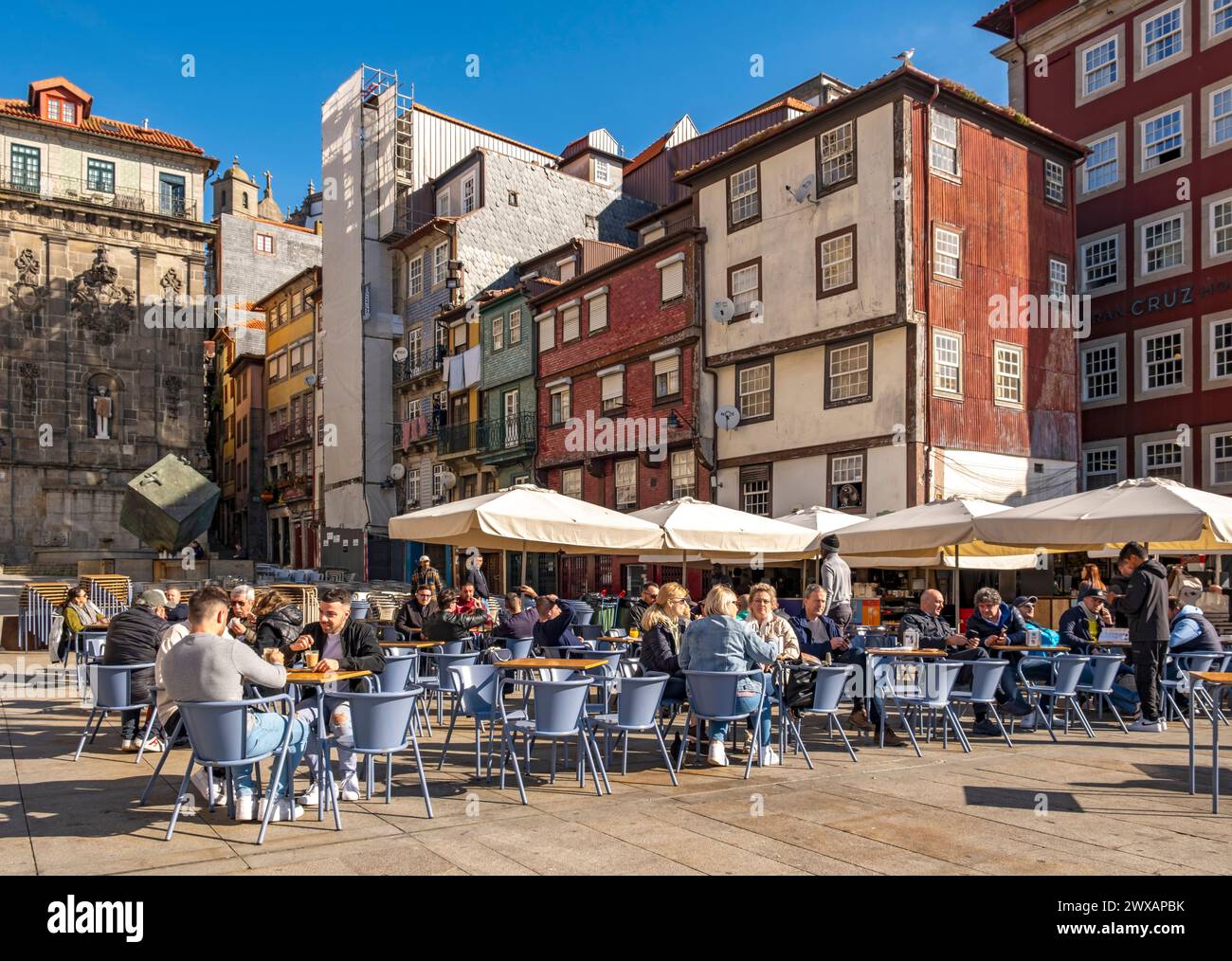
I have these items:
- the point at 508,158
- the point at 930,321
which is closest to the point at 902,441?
the point at 930,321

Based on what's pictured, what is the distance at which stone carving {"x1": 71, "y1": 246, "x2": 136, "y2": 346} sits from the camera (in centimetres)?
4662

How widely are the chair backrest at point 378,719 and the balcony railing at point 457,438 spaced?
102ft

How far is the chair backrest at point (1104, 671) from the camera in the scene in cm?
1090

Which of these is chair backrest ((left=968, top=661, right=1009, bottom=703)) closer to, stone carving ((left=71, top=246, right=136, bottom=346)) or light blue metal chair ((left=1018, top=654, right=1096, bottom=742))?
light blue metal chair ((left=1018, top=654, right=1096, bottom=742))

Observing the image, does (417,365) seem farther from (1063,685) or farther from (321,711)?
(321,711)

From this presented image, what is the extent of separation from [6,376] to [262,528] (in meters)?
17.4

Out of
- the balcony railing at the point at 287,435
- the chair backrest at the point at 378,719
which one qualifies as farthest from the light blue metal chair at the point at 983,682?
the balcony railing at the point at 287,435

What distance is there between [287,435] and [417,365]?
14.3 metres

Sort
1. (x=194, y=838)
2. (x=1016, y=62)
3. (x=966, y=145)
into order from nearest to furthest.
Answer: (x=194, y=838)
(x=966, y=145)
(x=1016, y=62)

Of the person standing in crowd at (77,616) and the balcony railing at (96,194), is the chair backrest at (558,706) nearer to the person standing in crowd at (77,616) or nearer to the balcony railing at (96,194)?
the person standing in crowd at (77,616)

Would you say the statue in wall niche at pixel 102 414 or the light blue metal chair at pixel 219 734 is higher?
the statue in wall niche at pixel 102 414

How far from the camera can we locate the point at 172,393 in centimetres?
4884
